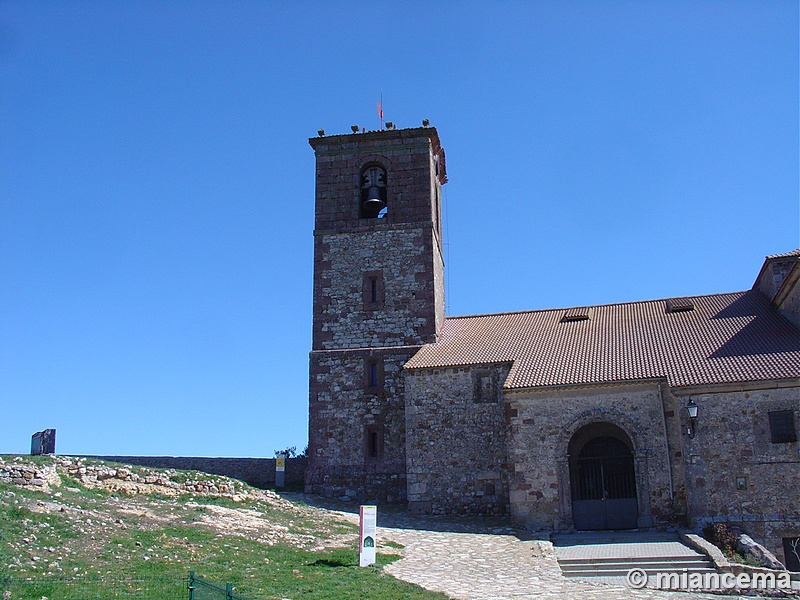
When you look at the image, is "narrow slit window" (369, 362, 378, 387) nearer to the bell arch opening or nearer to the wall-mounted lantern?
the bell arch opening

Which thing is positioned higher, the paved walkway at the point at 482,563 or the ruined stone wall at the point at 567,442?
the ruined stone wall at the point at 567,442

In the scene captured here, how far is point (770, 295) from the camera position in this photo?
2609cm

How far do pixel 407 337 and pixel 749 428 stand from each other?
11338 mm

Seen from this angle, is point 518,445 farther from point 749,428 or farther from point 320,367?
point 320,367

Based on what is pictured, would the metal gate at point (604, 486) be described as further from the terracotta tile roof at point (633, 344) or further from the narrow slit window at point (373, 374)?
the narrow slit window at point (373, 374)

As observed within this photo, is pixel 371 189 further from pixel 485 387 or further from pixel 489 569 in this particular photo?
pixel 489 569

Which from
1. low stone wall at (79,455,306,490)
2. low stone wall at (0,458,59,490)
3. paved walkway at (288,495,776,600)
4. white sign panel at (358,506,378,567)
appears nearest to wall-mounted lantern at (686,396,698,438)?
paved walkway at (288,495,776,600)

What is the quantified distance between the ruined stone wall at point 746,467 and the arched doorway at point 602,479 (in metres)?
1.86

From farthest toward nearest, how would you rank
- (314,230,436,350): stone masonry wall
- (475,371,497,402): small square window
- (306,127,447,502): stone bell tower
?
(314,230,436,350): stone masonry wall, (306,127,447,502): stone bell tower, (475,371,497,402): small square window

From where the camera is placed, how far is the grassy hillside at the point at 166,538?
12086 mm

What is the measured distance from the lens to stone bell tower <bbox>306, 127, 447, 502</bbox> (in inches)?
1019

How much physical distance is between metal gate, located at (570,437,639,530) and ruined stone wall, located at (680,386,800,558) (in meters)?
1.85

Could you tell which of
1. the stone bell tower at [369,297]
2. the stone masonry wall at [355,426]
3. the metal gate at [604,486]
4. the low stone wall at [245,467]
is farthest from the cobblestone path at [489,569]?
the low stone wall at [245,467]

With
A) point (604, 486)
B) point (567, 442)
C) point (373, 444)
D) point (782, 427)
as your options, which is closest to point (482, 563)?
point (567, 442)
